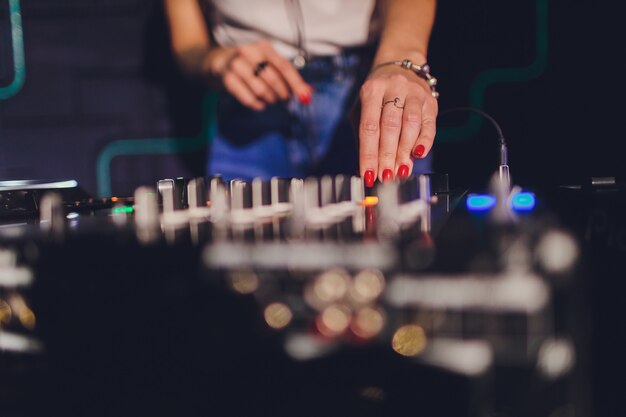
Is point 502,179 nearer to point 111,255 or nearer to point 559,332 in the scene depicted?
point 559,332

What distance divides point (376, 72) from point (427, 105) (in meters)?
0.18

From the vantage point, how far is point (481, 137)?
1609 mm

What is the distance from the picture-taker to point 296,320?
15.4 inches

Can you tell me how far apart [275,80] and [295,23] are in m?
0.35

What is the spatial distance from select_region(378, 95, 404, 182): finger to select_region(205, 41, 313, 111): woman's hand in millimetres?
377

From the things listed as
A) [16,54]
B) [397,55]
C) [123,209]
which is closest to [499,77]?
[397,55]

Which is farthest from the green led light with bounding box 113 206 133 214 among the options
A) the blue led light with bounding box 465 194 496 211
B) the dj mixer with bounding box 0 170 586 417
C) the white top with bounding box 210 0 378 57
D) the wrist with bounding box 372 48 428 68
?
the white top with bounding box 210 0 378 57

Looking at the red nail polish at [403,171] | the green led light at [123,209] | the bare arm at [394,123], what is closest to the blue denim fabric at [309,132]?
the bare arm at [394,123]

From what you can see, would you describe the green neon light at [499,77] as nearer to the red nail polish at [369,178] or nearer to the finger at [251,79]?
the finger at [251,79]

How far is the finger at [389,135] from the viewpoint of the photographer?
41.1 inches

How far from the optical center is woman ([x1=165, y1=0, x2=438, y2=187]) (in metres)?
1.45

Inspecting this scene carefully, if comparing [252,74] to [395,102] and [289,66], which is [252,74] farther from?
[395,102]

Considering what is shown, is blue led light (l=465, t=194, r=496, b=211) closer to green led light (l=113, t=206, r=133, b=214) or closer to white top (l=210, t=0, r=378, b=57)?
green led light (l=113, t=206, r=133, b=214)

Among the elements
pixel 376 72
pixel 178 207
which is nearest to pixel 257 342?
pixel 178 207
